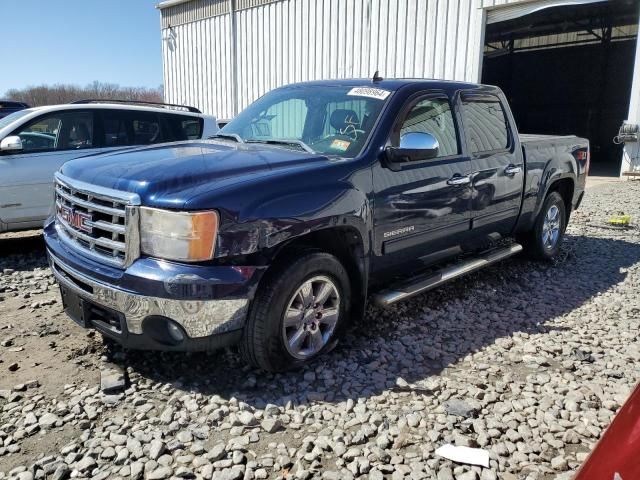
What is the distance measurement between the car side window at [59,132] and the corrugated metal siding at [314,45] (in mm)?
9395

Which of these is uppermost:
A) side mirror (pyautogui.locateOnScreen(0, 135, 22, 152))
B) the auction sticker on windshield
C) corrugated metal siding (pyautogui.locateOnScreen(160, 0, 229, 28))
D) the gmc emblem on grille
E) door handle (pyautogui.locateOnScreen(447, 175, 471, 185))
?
corrugated metal siding (pyautogui.locateOnScreen(160, 0, 229, 28))

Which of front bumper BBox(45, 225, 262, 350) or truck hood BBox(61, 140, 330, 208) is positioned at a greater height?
truck hood BBox(61, 140, 330, 208)

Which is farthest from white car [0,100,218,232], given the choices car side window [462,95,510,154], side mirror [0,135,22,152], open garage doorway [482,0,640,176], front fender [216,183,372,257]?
open garage doorway [482,0,640,176]

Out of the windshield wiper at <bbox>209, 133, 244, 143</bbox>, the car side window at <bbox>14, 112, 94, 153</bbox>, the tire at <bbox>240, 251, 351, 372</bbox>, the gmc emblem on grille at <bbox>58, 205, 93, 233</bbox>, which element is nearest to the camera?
the tire at <bbox>240, 251, 351, 372</bbox>

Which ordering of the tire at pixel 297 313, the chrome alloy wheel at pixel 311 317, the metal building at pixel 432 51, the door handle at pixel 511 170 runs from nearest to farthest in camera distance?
the tire at pixel 297 313 → the chrome alloy wheel at pixel 311 317 → the door handle at pixel 511 170 → the metal building at pixel 432 51

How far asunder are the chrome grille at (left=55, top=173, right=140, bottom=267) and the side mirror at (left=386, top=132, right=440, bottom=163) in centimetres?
176

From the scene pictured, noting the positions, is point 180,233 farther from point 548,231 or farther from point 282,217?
point 548,231

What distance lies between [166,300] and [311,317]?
3.19 ft

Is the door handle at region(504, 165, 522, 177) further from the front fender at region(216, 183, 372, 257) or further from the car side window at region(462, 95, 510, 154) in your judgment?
the front fender at region(216, 183, 372, 257)

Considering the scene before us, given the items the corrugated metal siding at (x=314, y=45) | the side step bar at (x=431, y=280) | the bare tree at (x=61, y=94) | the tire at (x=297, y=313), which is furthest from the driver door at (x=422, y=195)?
the bare tree at (x=61, y=94)

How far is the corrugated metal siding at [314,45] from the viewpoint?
12.9m

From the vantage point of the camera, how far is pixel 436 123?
4195 millimetres

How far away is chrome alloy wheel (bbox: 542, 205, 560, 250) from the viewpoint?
19.4 ft

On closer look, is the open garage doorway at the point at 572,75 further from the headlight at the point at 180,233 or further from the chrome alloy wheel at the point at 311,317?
the headlight at the point at 180,233
